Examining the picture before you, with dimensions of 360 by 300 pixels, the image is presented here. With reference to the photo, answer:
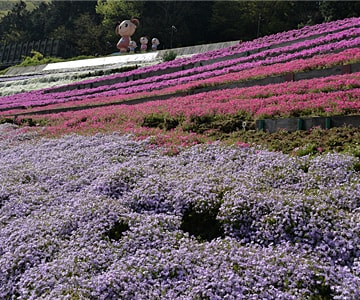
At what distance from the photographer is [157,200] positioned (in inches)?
324

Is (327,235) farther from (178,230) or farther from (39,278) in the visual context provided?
(39,278)

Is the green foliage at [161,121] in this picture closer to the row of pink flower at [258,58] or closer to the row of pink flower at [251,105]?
the row of pink flower at [251,105]

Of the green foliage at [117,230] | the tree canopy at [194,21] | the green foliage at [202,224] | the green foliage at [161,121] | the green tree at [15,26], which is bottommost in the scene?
the green foliage at [117,230]

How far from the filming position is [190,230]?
755 centimetres

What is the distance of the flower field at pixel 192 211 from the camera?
570 cm

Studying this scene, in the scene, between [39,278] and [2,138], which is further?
[2,138]

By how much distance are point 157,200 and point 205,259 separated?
92.6 inches

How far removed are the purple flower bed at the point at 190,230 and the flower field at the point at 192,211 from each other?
0.02 m

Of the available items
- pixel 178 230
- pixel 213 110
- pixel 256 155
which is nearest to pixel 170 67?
pixel 213 110

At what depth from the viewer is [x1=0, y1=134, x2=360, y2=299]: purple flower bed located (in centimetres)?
560

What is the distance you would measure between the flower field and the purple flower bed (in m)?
0.02

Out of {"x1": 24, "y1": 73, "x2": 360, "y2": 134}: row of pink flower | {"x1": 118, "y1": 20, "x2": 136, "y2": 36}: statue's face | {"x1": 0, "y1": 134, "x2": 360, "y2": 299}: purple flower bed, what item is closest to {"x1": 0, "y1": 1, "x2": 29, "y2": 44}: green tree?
{"x1": 118, "y1": 20, "x2": 136, "y2": 36}: statue's face

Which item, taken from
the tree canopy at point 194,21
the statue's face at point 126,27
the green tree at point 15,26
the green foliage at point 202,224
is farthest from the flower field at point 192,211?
the green tree at point 15,26

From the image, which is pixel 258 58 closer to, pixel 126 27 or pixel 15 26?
pixel 126 27
